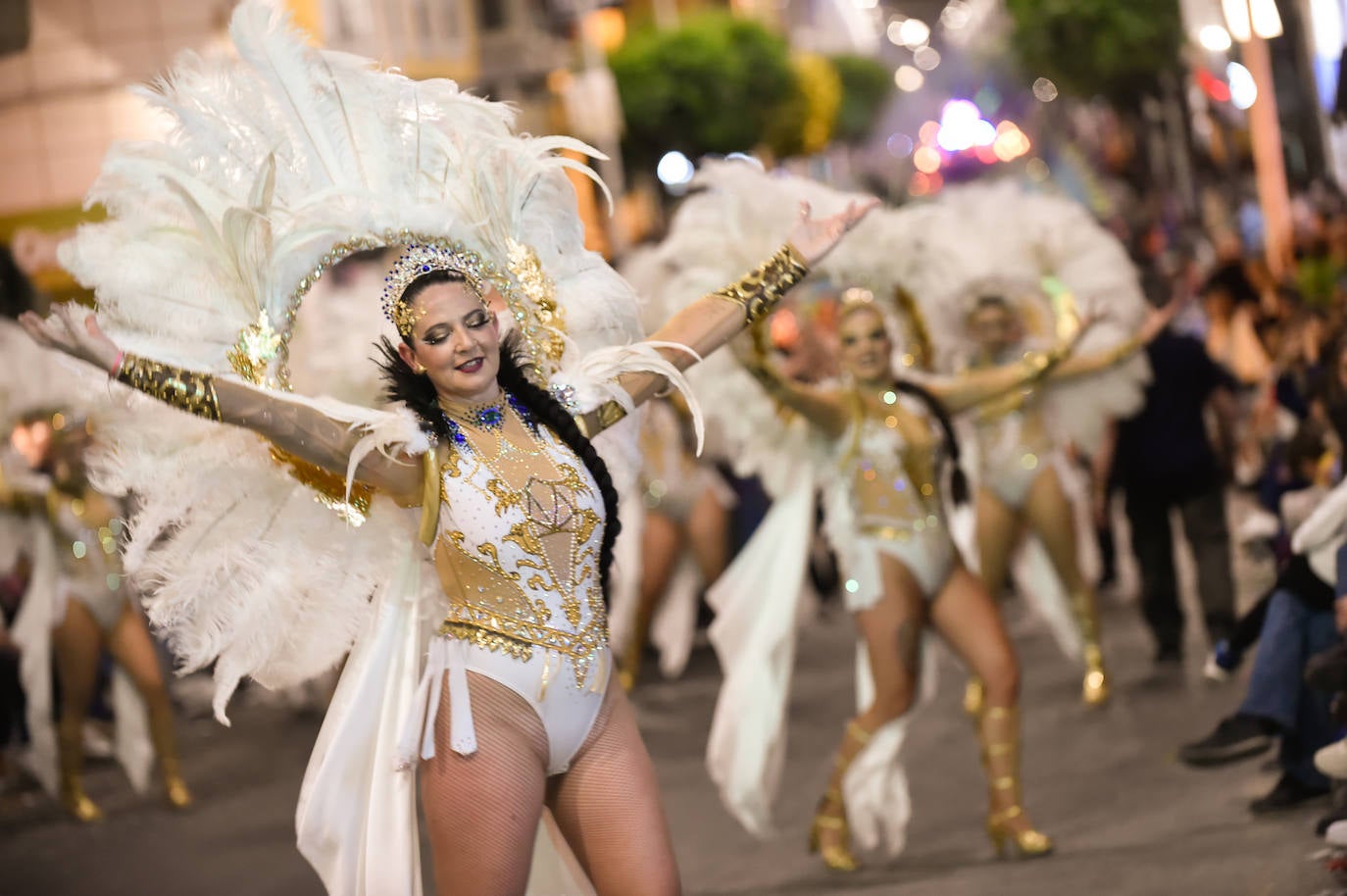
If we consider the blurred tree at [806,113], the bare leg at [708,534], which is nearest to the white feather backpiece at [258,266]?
the bare leg at [708,534]

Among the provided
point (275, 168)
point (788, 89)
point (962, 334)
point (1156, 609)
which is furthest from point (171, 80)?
point (788, 89)

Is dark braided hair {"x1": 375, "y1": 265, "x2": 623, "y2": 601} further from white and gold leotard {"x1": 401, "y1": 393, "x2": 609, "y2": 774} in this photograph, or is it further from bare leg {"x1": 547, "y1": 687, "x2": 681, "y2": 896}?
bare leg {"x1": 547, "y1": 687, "x2": 681, "y2": 896}

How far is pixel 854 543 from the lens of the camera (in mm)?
6141

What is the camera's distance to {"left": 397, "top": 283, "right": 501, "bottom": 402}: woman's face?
3.76 metres

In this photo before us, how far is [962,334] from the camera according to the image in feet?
27.4

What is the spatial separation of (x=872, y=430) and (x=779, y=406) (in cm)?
47

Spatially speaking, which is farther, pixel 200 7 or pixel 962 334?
pixel 200 7

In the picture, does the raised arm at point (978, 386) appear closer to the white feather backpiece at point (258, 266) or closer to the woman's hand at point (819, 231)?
the woman's hand at point (819, 231)

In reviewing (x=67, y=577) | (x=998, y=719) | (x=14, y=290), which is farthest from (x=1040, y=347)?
(x=14, y=290)

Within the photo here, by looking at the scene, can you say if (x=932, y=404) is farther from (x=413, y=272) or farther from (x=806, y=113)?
(x=806, y=113)

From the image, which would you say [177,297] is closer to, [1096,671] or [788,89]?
[1096,671]

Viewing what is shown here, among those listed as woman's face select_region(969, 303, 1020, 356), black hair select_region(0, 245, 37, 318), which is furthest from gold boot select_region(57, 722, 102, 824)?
woman's face select_region(969, 303, 1020, 356)

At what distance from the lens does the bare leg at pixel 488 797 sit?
3.57 metres

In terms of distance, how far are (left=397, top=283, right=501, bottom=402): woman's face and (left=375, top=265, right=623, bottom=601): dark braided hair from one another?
0.04 meters
